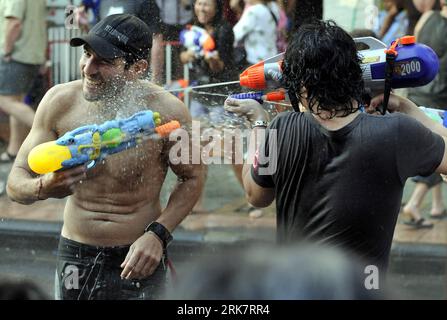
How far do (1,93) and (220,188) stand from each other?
47.5 inches

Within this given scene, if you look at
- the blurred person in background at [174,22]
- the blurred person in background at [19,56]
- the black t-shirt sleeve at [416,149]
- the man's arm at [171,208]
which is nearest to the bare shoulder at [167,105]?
the man's arm at [171,208]

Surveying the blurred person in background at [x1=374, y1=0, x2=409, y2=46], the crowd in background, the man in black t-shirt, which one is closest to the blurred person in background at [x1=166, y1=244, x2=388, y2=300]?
the man in black t-shirt

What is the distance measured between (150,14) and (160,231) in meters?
0.80

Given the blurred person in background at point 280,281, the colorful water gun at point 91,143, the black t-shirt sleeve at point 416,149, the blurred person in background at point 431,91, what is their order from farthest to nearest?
the blurred person in background at point 431,91 → the colorful water gun at point 91,143 → the black t-shirt sleeve at point 416,149 → the blurred person in background at point 280,281

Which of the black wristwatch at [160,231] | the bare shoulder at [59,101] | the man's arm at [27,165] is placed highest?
the bare shoulder at [59,101]

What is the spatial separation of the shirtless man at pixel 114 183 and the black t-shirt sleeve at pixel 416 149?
84 cm

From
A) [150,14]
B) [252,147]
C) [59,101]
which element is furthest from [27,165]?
[252,147]

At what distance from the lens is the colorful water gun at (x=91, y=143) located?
274 cm

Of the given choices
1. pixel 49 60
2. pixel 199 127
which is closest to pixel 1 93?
pixel 49 60

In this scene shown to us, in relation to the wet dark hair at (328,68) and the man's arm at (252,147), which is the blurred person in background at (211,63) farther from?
the wet dark hair at (328,68)

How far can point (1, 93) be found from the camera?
453cm

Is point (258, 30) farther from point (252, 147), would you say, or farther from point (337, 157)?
point (337, 157)

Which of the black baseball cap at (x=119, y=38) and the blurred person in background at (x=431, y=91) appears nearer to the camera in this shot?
the black baseball cap at (x=119, y=38)

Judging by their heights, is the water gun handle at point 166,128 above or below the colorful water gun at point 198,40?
below
